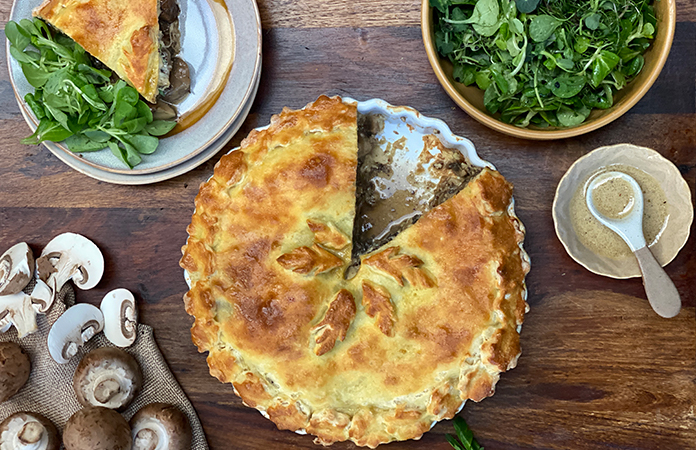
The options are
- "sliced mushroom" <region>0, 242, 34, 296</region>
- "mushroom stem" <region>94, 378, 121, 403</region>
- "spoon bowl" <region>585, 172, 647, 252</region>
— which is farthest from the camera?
"sliced mushroom" <region>0, 242, 34, 296</region>

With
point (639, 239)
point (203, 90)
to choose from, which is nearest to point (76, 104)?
point (203, 90)

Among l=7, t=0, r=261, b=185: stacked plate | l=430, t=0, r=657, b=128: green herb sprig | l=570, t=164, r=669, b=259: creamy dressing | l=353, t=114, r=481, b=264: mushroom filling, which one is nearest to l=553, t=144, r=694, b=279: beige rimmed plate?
l=570, t=164, r=669, b=259: creamy dressing

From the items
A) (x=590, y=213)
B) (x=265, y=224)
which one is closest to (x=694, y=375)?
(x=590, y=213)

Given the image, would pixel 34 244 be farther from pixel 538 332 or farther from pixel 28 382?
pixel 538 332

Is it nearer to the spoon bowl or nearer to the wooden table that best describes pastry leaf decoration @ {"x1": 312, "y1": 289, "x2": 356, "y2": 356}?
the wooden table

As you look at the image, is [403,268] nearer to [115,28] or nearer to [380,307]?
[380,307]

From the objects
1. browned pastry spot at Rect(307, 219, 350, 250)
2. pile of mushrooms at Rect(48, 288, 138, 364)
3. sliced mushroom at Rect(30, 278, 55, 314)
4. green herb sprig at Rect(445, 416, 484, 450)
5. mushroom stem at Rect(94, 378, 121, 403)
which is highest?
browned pastry spot at Rect(307, 219, 350, 250)
